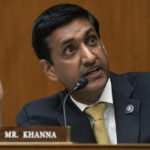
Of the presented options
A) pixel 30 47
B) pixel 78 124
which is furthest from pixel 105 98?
pixel 30 47

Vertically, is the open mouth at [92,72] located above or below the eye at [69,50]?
below

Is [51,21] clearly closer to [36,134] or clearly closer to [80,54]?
[80,54]

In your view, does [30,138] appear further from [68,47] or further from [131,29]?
[131,29]

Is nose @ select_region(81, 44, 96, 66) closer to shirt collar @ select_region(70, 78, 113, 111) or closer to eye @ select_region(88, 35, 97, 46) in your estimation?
eye @ select_region(88, 35, 97, 46)

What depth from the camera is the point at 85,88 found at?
1775 mm

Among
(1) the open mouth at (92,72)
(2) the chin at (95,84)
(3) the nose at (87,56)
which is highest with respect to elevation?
(3) the nose at (87,56)

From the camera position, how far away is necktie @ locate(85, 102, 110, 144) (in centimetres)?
172

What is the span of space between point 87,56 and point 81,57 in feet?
0.11

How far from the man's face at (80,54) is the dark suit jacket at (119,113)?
0.12m

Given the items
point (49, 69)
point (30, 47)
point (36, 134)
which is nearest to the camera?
point (36, 134)

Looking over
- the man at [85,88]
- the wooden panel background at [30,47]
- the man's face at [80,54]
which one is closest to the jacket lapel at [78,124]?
the man at [85,88]

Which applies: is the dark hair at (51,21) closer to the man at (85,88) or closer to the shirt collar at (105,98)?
the man at (85,88)

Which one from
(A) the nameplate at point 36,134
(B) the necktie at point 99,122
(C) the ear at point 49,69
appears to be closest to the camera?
(A) the nameplate at point 36,134

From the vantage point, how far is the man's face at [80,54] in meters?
1.77
